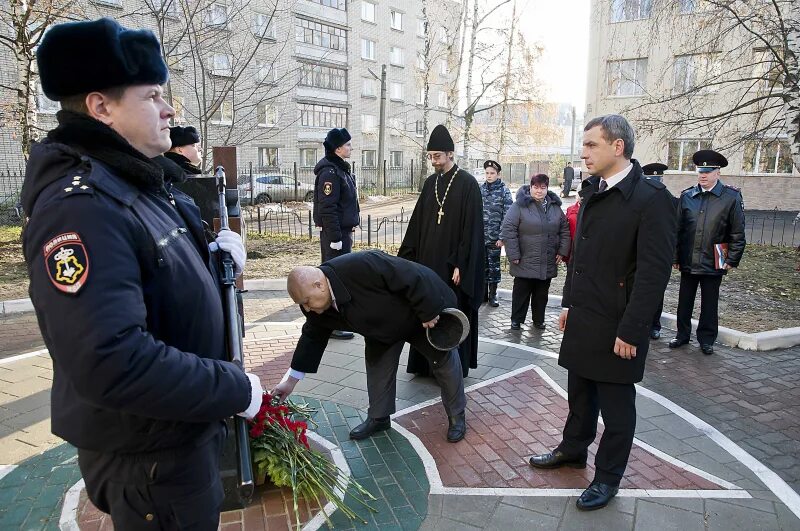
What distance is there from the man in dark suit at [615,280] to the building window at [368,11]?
39.1 meters

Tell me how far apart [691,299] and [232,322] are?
18.8 feet

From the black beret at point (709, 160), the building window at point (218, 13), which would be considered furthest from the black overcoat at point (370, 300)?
the building window at point (218, 13)

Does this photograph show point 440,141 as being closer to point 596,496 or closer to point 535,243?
point 535,243

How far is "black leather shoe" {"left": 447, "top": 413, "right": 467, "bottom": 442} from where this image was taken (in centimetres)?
403

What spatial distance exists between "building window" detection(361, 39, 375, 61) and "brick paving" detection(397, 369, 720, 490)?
37810mm

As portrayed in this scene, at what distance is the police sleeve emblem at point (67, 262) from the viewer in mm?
1309

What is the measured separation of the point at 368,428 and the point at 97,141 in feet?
10.0

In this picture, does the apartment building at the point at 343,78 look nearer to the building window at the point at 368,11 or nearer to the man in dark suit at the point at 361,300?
the building window at the point at 368,11

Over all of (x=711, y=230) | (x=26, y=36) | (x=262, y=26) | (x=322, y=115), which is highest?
(x=262, y=26)

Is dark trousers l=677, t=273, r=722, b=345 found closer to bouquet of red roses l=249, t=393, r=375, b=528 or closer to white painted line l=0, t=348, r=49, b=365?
bouquet of red roses l=249, t=393, r=375, b=528

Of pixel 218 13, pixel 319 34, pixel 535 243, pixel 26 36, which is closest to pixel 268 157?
pixel 319 34

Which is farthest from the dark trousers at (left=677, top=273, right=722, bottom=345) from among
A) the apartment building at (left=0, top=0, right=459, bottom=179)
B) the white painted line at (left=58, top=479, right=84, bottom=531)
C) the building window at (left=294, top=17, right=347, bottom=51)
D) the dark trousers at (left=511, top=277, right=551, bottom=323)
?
the building window at (left=294, top=17, right=347, bottom=51)

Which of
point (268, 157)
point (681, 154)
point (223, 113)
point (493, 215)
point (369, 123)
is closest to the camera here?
point (493, 215)

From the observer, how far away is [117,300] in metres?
1.33
